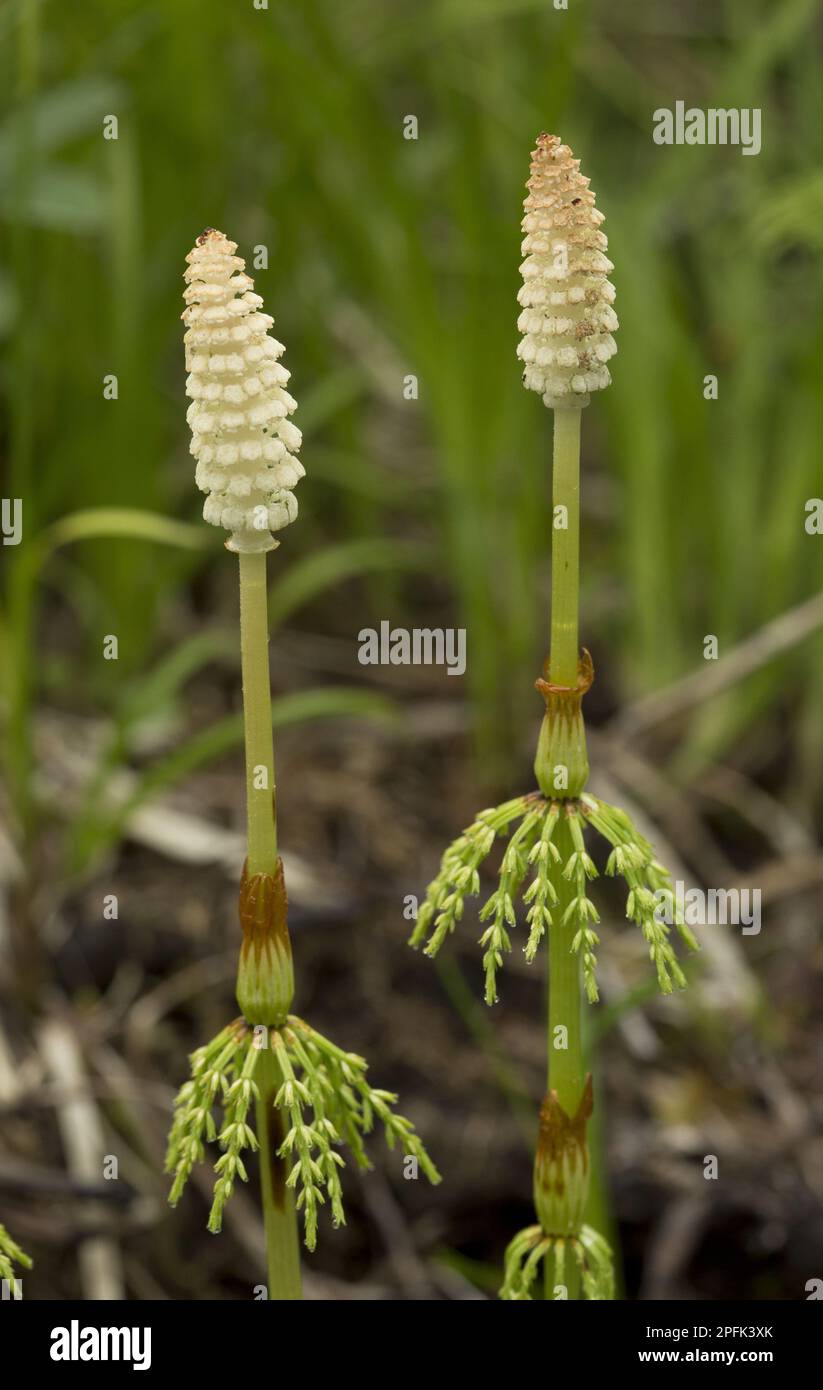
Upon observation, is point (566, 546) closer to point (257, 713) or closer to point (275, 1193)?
point (257, 713)

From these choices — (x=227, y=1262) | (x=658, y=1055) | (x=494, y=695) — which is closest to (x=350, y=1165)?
(x=227, y=1262)

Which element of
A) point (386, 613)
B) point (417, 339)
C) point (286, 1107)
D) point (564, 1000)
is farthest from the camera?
point (386, 613)

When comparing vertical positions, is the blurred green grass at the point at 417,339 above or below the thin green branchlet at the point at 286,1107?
above

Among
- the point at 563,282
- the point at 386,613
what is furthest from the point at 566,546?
the point at 386,613

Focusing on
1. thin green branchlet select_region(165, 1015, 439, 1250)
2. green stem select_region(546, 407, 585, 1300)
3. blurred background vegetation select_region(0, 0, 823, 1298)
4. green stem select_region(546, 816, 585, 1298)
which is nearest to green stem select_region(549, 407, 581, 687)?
green stem select_region(546, 407, 585, 1300)

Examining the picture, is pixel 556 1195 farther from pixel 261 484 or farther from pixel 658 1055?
pixel 658 1055

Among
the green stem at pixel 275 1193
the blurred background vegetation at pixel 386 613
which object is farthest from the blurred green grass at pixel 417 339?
the green stem at pixel 275 1193

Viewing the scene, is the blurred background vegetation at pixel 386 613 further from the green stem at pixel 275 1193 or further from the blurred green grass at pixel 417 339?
the green stem at pixel 275 1193
